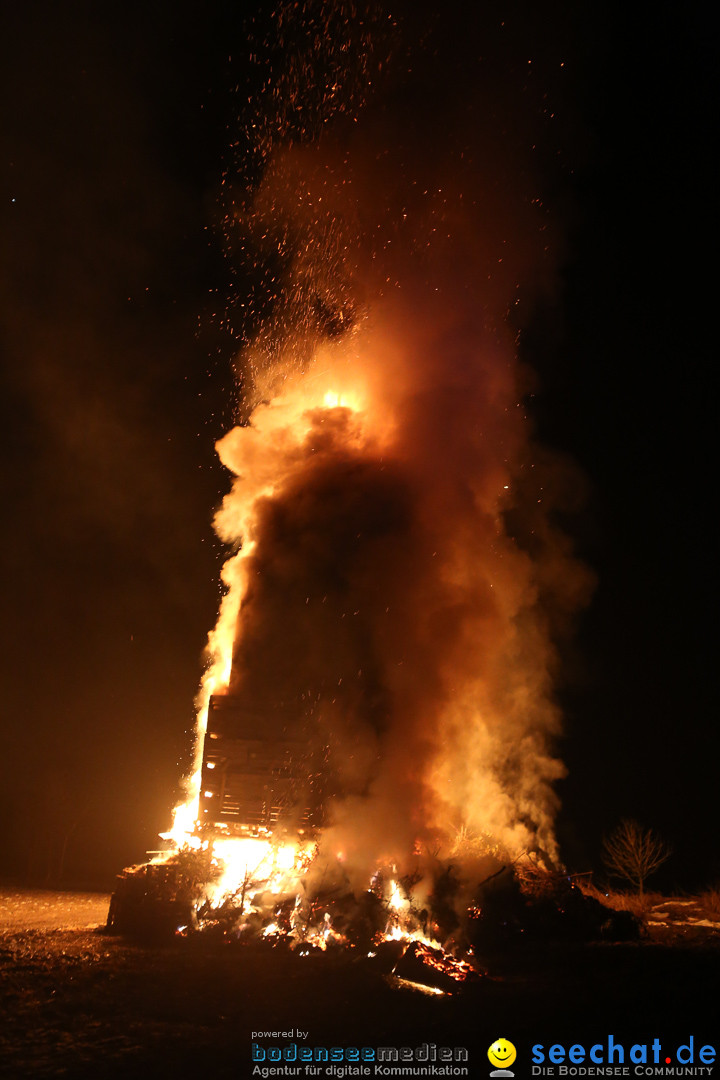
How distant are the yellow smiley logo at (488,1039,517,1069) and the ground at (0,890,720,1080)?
11 cm

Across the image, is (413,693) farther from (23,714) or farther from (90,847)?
(23,714)

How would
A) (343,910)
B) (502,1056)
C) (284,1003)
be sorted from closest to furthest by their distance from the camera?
1. (502,1056)
2. (284,1003)
3. (343,910)

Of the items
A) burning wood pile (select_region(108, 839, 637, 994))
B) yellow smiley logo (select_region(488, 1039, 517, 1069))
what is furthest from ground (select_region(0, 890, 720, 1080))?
burning wood pile (select_region(108, 839, 637, 994))

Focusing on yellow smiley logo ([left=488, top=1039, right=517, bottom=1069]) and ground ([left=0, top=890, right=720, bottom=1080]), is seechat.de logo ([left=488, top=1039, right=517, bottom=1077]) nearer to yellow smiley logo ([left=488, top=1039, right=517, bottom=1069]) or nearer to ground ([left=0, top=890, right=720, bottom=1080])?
yellow smiley logo ([left=488, top=1039, right=517, bottom=1069])

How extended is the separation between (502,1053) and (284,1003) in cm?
361

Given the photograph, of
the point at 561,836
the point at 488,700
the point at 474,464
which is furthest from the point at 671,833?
the point at 474,464

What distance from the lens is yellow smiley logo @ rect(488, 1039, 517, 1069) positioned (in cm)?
866

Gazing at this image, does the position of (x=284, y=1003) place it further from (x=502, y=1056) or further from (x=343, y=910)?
(x=343, y=910)

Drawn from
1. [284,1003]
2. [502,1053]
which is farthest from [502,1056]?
[284,1003]

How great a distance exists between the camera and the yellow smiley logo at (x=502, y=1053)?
8656mm

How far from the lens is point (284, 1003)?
1071 cm

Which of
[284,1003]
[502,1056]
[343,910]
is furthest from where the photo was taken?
[343,910]

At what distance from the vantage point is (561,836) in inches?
1654

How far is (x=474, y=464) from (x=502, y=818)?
12.9 m
